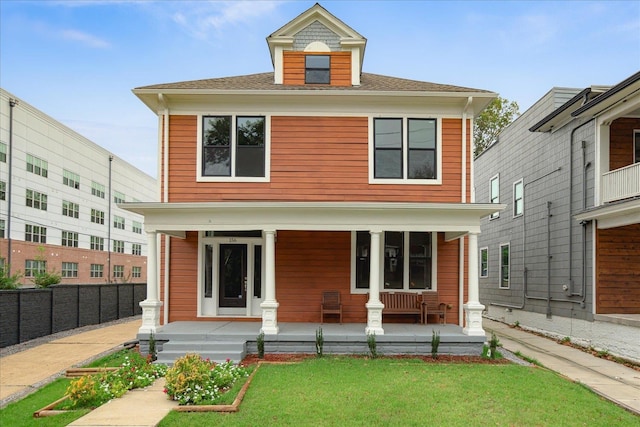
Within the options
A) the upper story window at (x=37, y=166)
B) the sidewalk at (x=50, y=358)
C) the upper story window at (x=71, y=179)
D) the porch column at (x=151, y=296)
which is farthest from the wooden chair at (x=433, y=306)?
the upper story window at (x=71, y=179)

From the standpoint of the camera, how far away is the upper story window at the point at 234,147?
11539 millimetres

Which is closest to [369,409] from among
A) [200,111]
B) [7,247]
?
[200,111]

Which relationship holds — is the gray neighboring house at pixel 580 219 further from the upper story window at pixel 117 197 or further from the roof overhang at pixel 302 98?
the upper story window at pixel 117 197

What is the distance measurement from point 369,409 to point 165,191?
7405 millimetres

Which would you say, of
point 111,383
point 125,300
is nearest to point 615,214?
point 111,383

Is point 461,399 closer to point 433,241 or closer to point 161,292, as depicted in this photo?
point 433,241

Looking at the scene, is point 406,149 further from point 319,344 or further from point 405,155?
point 319,344

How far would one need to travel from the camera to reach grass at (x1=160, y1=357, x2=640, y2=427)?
19.7 ft

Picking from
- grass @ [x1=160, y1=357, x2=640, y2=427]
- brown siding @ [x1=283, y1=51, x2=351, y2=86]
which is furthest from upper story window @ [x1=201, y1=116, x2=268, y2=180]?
grass @ [x1=160, y1=357, x2=640, y2=427]

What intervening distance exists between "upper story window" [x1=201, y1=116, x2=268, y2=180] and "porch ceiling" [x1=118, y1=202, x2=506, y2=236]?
1.59m

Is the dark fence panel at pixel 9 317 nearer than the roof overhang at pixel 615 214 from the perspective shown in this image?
No

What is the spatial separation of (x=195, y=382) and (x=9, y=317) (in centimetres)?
714

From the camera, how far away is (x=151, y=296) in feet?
34.0

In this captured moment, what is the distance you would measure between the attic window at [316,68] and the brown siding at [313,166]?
A: 1.41 meters
